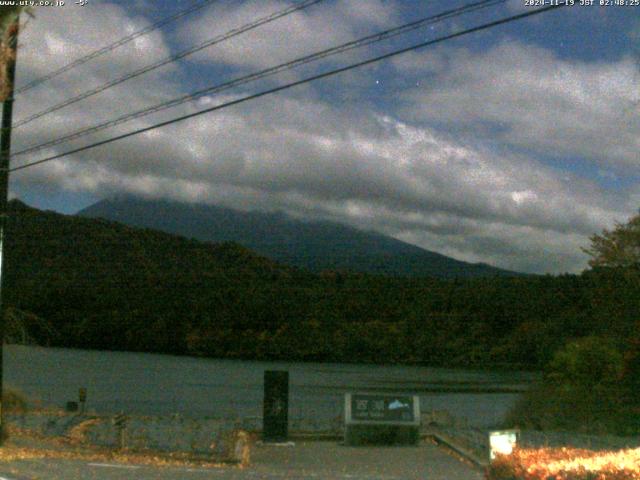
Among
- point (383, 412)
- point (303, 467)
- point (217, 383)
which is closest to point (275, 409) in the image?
point (383, 412)

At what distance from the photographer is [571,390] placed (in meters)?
26.5

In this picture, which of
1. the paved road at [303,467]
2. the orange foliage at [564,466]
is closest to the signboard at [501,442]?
the orange foliage at [564,466]

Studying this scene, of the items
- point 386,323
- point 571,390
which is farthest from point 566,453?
point 386,323

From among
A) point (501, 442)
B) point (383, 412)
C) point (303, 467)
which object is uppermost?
point (501, 442)

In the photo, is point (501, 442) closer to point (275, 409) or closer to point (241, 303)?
point (275, 409)

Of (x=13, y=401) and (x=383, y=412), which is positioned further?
(x=383, y=412)

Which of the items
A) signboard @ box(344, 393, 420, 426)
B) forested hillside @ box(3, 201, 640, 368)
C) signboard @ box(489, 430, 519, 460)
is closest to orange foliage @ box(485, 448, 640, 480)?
signboard @ box(489, 430, 519, 460)

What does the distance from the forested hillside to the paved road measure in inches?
906

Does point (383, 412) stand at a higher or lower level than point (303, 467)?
higher

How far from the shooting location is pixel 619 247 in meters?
28.1

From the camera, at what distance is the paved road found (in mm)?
11500

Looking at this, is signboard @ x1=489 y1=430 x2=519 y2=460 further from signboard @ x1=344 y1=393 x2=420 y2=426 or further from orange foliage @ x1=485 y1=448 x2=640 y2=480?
signboard @ x1=344 y1=393 x2=420 y2=426

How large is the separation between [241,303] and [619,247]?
32.0m

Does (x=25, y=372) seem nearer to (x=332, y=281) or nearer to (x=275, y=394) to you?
(x=332, y=281)
